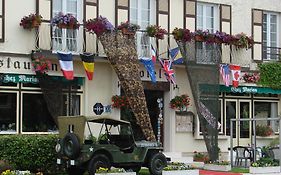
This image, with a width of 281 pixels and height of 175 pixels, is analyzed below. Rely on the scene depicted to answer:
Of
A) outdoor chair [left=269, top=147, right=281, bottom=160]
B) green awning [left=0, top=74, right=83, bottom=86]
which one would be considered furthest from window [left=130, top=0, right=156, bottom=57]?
outdoor chair [left=269, top=147, right=281, bottom=160]

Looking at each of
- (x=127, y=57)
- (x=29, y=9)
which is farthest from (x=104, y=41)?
(x=29, y=9)

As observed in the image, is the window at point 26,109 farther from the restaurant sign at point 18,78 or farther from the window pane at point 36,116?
the restaurant sign at point 18,78

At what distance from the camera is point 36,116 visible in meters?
23.3

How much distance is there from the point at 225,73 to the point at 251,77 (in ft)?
6.22

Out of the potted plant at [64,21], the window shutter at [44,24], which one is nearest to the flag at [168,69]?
the potted plant at [64,21]

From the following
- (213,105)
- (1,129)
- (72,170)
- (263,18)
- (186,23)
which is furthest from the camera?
(263,18)

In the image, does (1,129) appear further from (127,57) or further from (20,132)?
(127,57)

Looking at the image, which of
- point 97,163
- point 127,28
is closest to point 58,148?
point 97,163

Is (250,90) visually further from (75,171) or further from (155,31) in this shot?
(75,171)

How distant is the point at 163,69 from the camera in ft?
84.0

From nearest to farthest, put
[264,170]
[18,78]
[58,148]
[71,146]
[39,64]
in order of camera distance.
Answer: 1. [71,146]
2. [58,148]
3. [264,170]
4. [39,64]
5. [18,78]

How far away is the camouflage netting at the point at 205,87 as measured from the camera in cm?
2447

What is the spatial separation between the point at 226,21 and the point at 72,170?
1172cm

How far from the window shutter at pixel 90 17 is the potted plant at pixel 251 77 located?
732cm
